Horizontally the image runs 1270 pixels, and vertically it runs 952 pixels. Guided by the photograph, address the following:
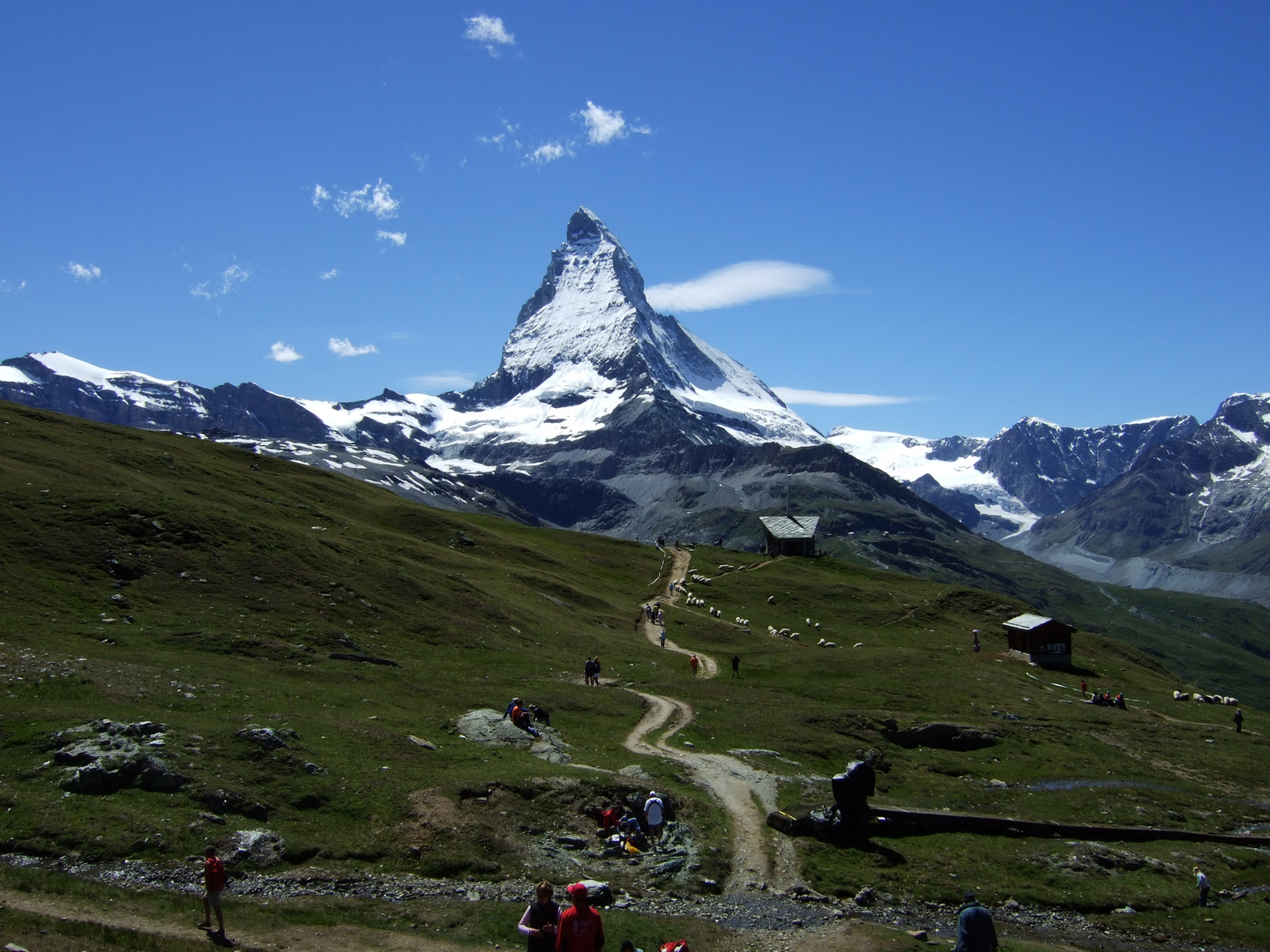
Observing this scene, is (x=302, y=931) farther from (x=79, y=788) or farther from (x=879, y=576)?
(x=879, y=576)

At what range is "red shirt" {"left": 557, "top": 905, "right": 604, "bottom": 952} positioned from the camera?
20.7m

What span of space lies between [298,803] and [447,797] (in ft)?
17.6

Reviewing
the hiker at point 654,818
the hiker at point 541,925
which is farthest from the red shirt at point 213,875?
the hiker at point 654,818

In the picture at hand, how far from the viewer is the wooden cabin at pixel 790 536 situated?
15675cm

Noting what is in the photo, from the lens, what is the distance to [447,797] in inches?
1362

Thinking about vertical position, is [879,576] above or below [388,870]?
above

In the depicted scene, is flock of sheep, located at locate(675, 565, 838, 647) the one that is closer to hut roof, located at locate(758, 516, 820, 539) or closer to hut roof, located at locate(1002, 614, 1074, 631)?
hut roof, located at locate(1002, 614, 1074, 631)

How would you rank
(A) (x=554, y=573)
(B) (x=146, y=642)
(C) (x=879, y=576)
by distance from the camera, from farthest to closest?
(C) (x=879, y=576), (A) (x=554, y=573), (B) (x=146, y=642)

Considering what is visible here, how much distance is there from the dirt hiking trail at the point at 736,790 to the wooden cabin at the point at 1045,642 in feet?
200

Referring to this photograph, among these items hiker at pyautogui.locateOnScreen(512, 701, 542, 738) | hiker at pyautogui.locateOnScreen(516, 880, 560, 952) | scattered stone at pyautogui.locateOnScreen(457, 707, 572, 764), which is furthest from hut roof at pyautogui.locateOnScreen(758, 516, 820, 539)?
hiker at pyautogui.locateOnScreen(516, 880, 560, 952)

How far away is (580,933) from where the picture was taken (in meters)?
20.7

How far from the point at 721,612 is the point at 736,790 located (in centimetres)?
6758

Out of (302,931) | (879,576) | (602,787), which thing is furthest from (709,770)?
(879,576)

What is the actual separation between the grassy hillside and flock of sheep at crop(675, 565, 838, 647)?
9.72 ft
